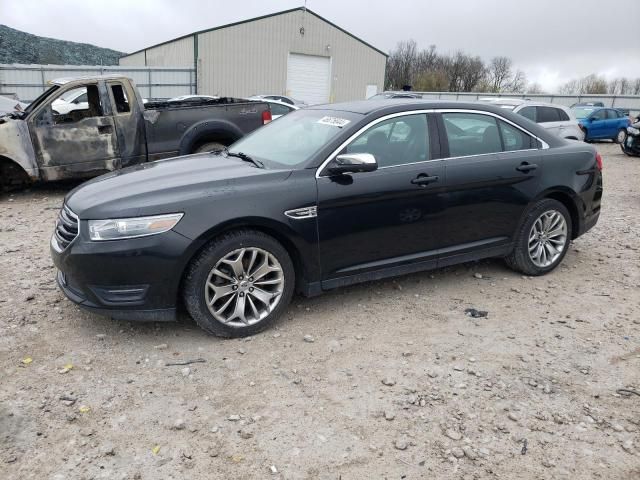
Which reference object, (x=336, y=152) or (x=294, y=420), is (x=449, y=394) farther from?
(x=336, y=152)

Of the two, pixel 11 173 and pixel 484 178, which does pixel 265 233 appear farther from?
Result: pixel 11 173

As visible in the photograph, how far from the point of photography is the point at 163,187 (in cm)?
371

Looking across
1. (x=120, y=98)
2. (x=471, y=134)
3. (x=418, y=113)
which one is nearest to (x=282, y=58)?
(x=120, y=98)

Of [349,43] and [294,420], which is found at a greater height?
[349,43]

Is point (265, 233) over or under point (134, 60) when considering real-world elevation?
under

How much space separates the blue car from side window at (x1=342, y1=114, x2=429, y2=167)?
61.2 feet

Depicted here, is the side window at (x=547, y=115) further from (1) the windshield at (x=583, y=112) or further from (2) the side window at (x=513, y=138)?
(1) the windshield at (x=583, y=112)

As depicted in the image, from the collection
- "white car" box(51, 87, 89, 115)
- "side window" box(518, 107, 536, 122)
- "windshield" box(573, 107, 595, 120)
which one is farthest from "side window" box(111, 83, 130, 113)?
"windshield" box(573, 107, 595, 120)

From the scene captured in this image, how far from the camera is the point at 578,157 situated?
520 cm

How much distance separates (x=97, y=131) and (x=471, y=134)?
18.8 feet

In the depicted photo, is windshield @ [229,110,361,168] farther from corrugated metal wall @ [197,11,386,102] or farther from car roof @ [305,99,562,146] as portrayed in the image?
corrugated metal wall @ [197,11,386,102]

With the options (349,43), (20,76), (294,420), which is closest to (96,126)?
(294,420)

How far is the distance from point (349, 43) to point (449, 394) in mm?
33005

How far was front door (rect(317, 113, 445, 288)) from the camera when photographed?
4.00 metres
